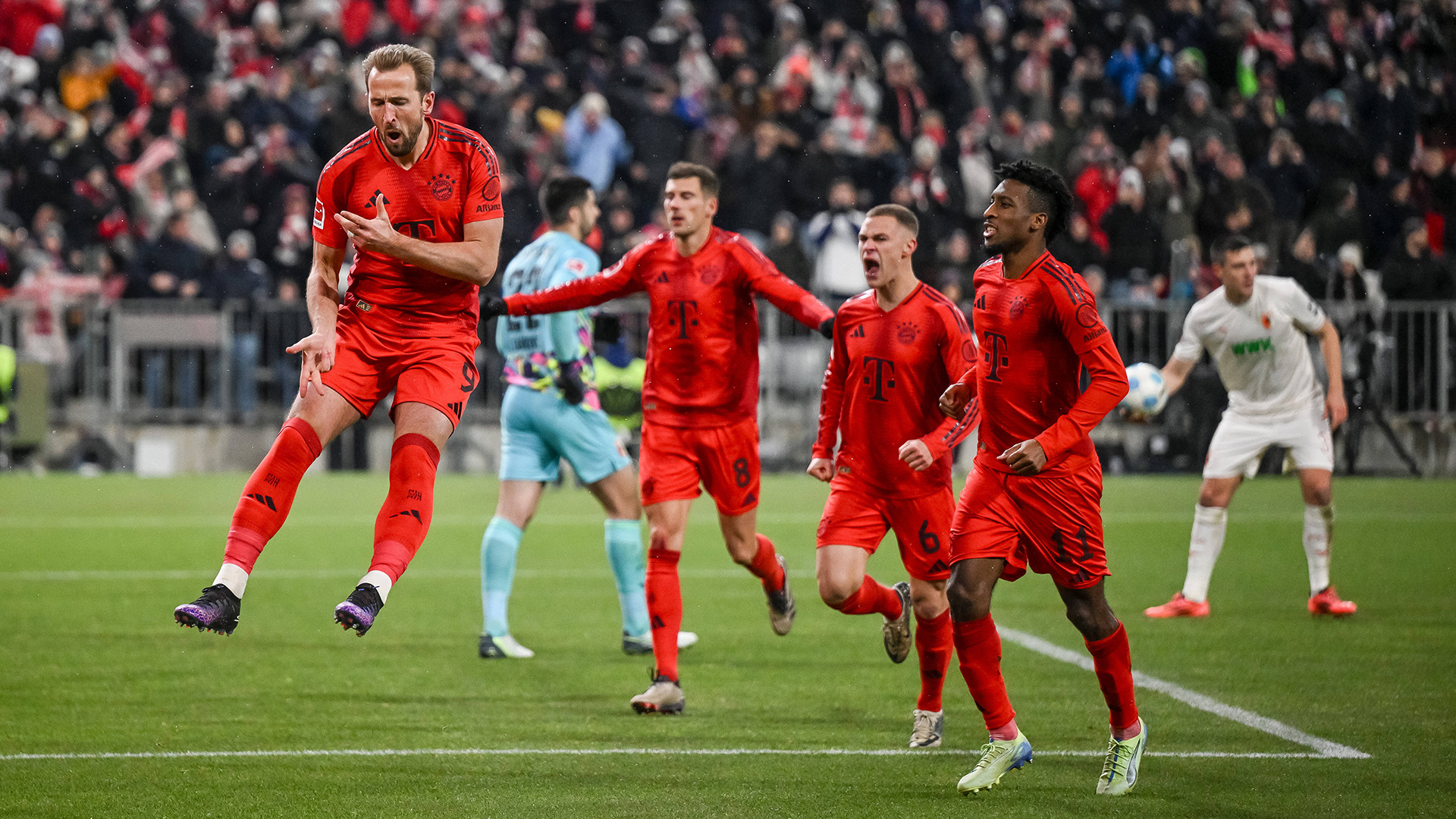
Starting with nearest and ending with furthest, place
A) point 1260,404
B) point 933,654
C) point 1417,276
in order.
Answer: point 933,654 < point 1260,404 < point 1417,276

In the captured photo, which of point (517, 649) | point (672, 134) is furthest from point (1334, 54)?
point (517, 649)

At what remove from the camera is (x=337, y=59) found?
849 inches

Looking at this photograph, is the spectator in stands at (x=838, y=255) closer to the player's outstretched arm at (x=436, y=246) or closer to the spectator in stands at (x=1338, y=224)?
the spectator in stands at (x=1338, y=224)

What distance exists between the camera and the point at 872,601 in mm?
7312

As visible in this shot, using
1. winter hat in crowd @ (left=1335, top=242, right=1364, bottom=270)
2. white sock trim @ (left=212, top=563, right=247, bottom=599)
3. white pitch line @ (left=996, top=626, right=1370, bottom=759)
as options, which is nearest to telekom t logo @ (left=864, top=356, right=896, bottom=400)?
white pitch line @ (left=996, top=626, right=1370, bottom=759)

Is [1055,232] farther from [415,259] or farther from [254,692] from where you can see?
[254,692]

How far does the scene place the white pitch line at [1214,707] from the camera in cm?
649

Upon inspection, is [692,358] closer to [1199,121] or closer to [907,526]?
[907,526]

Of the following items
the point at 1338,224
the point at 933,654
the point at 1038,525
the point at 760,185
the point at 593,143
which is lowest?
the point at 933,654

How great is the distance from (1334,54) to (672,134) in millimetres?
8623

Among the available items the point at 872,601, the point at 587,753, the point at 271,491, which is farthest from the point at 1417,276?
the point at 271,491

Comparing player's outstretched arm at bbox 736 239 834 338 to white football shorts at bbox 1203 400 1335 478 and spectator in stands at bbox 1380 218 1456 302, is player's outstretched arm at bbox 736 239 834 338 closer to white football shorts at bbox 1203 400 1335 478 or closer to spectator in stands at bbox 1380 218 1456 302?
white football shorts at bbox 1203 400 1335 478

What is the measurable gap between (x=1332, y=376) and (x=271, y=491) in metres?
6.74

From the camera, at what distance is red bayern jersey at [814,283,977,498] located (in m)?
6.79
